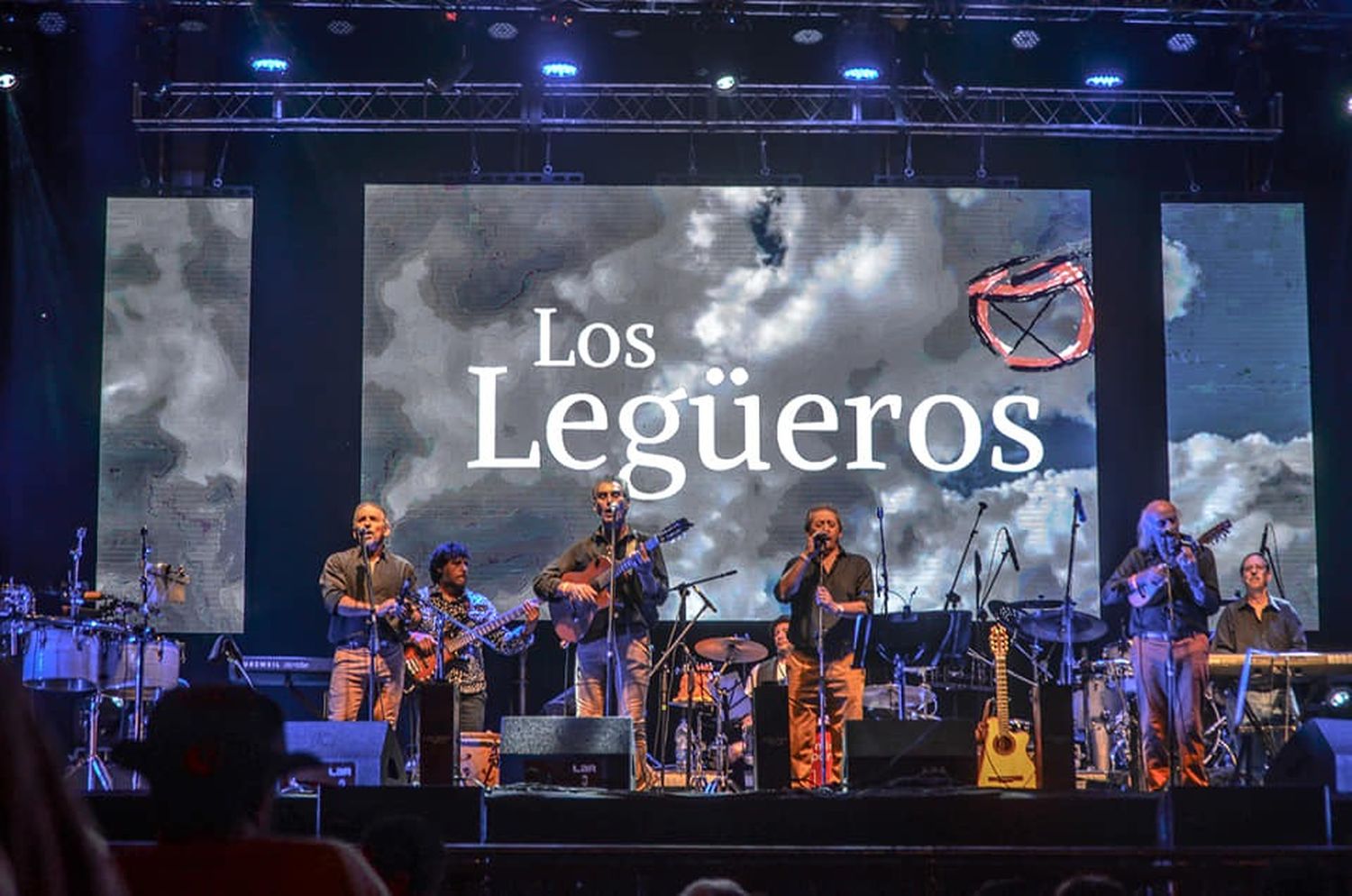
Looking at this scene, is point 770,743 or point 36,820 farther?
point 770,743

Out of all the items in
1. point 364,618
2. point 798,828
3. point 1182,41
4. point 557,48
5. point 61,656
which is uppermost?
point 1182,41

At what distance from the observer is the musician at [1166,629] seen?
1019cm

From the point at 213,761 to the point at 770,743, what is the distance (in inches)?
296

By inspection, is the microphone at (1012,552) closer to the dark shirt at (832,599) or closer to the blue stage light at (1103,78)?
the dark shirt at (832,599)

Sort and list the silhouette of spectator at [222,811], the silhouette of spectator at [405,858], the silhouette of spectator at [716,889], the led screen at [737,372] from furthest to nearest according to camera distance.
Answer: the led screen at [737,372]
the silhouette of spectator at [405,858]
the silhouette of spectator at [716,889]
the silhouette of spectator at [222,811]

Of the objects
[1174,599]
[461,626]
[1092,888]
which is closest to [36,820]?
[1092,888]

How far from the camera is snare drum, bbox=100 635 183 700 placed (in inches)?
455

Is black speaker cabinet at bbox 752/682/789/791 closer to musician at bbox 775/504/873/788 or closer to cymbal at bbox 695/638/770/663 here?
musician at bbox 775/504/873/788

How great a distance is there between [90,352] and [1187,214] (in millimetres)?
9534

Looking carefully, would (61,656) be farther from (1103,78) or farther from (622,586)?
(1103,78)

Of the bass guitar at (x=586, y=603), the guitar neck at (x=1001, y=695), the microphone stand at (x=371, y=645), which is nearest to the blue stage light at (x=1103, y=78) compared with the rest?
the guitar neck at (x=1001, y=695)

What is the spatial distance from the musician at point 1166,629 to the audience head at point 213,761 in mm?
8637

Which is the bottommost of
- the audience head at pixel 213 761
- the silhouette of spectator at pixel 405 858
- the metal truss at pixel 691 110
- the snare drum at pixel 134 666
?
the silhouette of spectator at pixel 405 858

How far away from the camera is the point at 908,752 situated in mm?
8953
